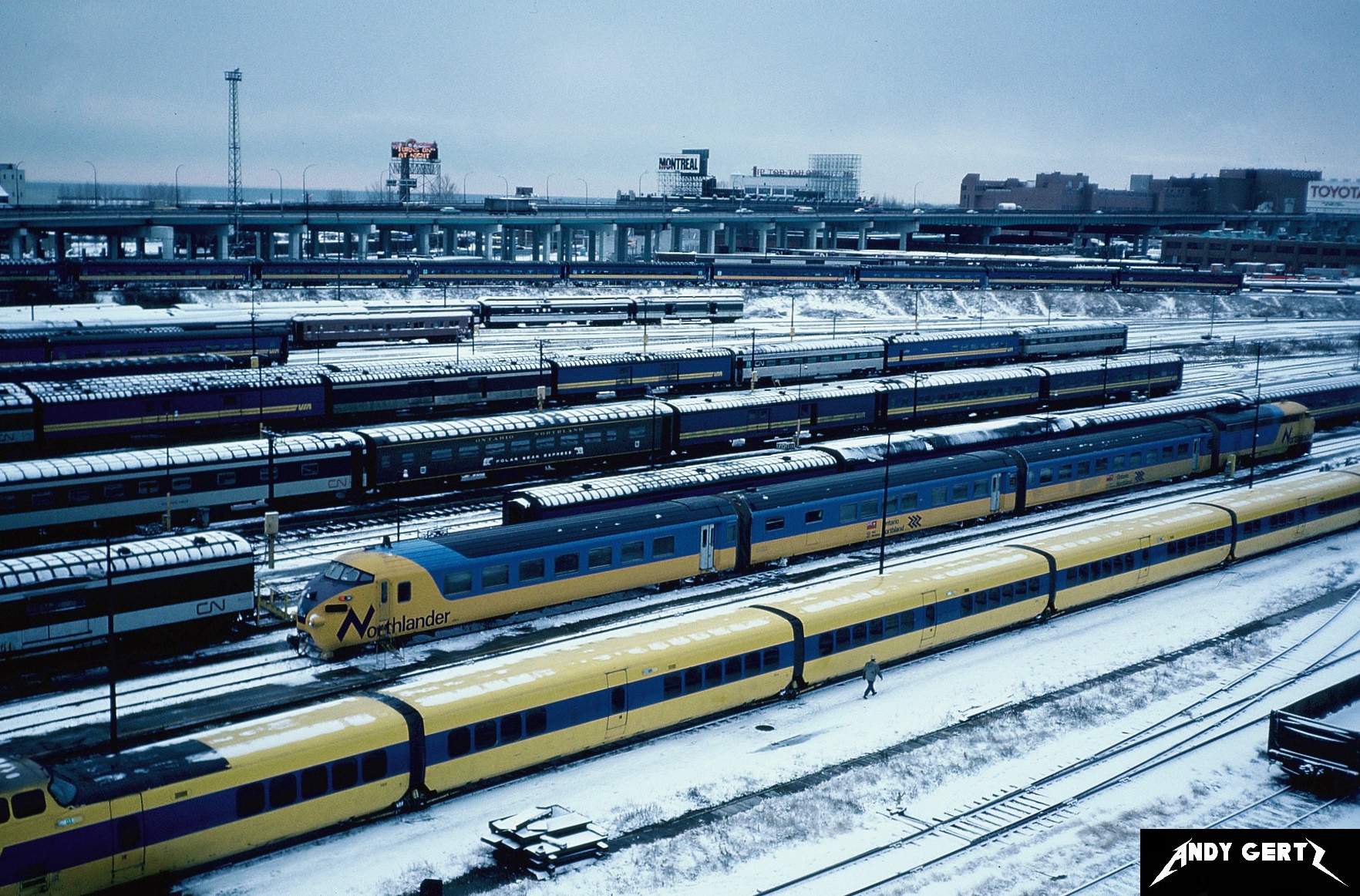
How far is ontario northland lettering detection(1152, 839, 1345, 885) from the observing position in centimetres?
2027

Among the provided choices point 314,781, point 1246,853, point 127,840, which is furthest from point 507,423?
point 1246,853

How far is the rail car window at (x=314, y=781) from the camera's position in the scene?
70.3ft

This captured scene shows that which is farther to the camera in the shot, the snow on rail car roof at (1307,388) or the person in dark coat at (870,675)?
the snow on rail car roof at (1307,388)

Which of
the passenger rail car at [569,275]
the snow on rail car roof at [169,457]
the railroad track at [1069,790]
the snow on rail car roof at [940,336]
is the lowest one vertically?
the railroad track at [1069,790]

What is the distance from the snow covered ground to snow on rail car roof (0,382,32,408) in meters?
34.5

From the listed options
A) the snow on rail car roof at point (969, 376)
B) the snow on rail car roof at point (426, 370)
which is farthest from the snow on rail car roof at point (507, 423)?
the snow on rail car roof at point (969, 376)

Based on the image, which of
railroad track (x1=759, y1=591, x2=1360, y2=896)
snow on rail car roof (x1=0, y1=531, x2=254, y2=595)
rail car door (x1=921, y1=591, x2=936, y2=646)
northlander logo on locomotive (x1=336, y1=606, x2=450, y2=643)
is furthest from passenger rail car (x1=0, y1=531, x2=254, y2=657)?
rail car door (x1=921, y1=591, x2=936, y2=646)

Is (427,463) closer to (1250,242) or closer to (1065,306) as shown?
(1065,306)

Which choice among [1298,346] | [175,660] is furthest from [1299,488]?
[1298,346]

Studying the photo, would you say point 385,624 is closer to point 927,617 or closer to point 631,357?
point 927,617

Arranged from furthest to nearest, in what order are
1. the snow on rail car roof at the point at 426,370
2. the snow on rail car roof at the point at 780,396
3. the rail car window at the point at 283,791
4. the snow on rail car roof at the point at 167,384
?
the snow on rail car roof at the point at 426,370, the snow on rail car roof at the point at 780,396, the snow on rail car roof at the point at 167,384, the rail car window at the point at 283,791

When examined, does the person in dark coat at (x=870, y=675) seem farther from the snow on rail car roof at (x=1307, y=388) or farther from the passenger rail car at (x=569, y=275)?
the passenger rail car at (x=569, y=275)

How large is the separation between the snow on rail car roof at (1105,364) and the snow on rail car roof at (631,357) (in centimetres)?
1928

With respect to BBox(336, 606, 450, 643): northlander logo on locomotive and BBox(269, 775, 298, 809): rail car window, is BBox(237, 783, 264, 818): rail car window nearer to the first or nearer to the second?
BBox(269, 775, 298, 809): rail car window
